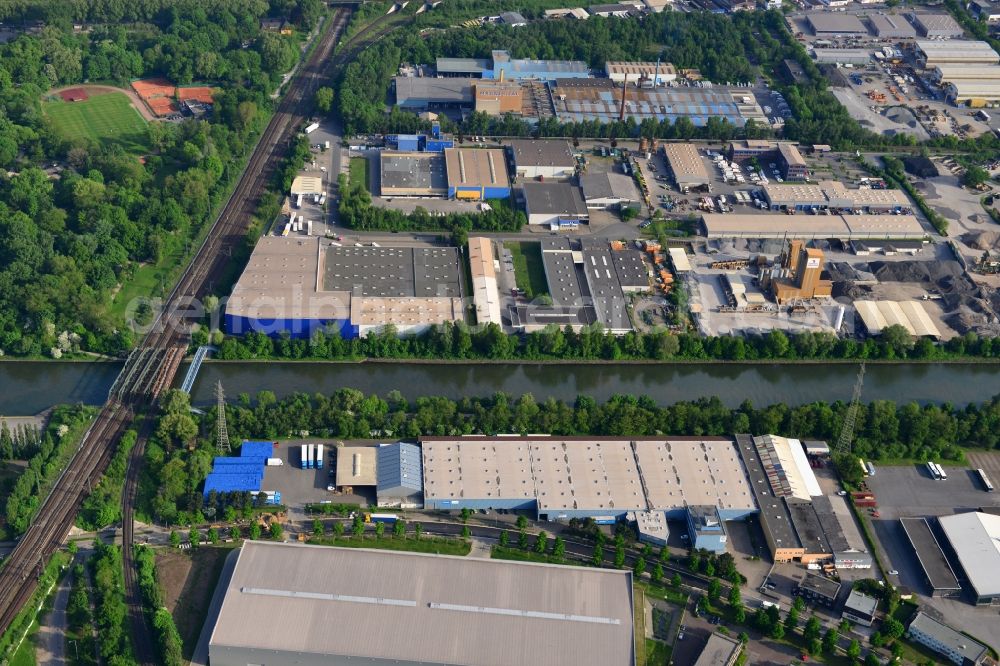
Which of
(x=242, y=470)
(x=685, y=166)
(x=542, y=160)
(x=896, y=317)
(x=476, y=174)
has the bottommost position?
(x=242, y=470)

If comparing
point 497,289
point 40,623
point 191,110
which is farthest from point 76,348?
point 191,110

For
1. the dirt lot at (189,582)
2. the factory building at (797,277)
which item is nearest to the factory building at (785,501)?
the factory building at (797,277)

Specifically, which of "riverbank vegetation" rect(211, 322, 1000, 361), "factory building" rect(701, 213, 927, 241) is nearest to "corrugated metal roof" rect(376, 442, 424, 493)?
"riverbank vegetation" rect(211, 322, 1000, 361)

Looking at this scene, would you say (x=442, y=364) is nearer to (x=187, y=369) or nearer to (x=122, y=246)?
(x=187, y=369)

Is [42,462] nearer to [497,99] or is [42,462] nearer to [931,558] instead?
[931,558]

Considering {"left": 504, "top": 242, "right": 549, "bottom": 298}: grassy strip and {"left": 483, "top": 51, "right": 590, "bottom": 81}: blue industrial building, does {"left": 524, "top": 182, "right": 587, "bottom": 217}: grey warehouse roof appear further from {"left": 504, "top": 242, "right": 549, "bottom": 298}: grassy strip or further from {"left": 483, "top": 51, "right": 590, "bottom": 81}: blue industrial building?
{"left": 483, "top": 51, "right": 590, "bottom": 81}: blue industrial building

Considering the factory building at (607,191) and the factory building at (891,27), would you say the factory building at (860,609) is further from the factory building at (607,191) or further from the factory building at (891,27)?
the factory building at (891,27)

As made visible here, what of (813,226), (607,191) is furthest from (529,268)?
(813,226)
